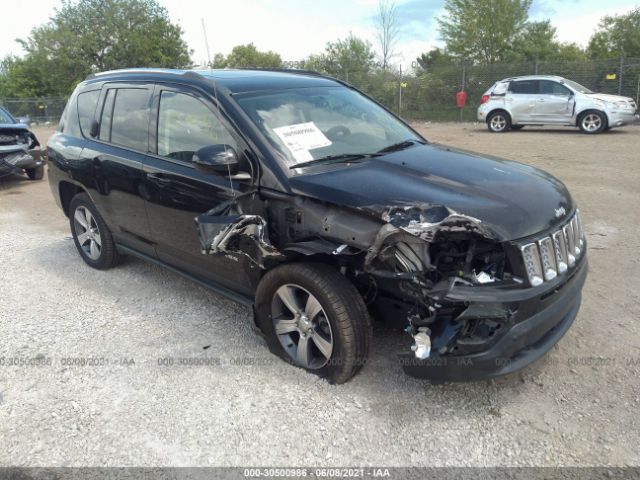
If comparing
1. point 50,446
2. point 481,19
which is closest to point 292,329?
point 50,446

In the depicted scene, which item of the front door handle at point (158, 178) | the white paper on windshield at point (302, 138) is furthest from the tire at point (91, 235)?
the white paper on windshield at point (302, 138)

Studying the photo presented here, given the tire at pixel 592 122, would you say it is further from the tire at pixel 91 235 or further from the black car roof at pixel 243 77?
the tire at pixel 91 235

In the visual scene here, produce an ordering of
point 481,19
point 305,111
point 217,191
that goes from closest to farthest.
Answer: point 217,191 → point 305,111 → point 481,19

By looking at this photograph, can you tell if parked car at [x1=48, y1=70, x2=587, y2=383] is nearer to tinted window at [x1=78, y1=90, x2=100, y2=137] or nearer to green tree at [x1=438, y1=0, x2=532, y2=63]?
tinted window at [x1=78, y1=90, x2=100, y2=137]

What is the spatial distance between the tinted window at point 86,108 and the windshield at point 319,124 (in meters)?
2.08

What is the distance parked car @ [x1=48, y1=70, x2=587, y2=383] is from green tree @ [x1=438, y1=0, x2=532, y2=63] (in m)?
34.8

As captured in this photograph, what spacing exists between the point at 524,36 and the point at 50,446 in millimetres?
38803

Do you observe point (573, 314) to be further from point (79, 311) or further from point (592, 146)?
point (592, 146)

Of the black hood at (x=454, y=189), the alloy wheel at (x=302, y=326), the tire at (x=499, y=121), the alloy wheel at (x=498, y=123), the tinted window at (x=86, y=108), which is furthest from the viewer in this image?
the alloy wheel at (x=498, y=123)

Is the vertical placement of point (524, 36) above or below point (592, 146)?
above

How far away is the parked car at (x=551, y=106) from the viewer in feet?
47.7

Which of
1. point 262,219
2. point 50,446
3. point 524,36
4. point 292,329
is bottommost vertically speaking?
point 50,446

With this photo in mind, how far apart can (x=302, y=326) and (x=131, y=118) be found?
2.41 meters

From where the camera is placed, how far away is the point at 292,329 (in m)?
3.23
